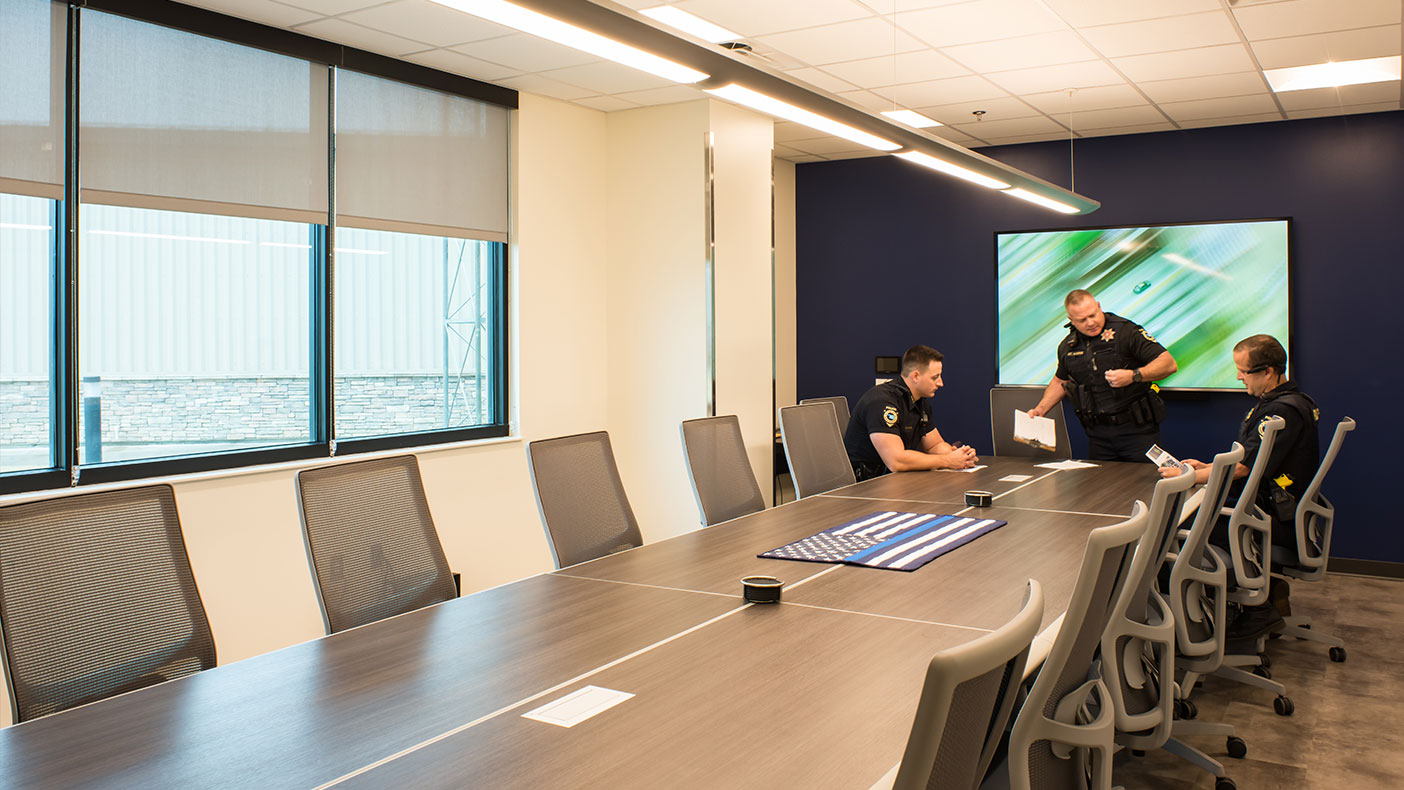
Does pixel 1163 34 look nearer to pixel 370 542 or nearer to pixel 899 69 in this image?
pixel 899 69

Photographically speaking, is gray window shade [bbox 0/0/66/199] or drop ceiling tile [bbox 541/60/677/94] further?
drop ceiling tile [bbox 541/60/677/94]

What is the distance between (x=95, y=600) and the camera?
7.54 feet

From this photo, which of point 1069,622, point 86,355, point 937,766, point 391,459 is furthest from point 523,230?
point 937,766

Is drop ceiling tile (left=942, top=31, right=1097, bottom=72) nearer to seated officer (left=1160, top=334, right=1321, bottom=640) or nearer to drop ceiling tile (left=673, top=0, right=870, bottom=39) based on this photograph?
drop ceiling tile (left=673, top=0, right=870, bottom=39)

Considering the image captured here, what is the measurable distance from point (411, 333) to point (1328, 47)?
5217 millimetres

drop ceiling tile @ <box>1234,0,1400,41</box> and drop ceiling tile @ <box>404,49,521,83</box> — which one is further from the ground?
Answer: drop ceiling tile @ <box>404,49,521,83</box>

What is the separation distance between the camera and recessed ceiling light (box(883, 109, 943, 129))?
671 cm

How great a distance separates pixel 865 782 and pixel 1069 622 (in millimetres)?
514

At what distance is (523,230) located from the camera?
20.3 ft

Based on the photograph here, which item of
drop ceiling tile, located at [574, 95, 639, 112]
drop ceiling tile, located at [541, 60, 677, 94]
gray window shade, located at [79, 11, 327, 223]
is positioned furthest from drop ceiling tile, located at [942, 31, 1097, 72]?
gray window shade, located at [79, 11, 327, 223]

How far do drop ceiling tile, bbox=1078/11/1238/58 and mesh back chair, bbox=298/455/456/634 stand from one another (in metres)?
3.95

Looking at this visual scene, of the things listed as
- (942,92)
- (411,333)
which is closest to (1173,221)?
(942,92)

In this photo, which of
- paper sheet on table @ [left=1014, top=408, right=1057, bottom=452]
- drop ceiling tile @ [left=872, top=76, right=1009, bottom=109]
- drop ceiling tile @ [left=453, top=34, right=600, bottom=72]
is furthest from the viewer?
drop ceiling tile @ [left=872, top=76, right=1009, bottom=109]

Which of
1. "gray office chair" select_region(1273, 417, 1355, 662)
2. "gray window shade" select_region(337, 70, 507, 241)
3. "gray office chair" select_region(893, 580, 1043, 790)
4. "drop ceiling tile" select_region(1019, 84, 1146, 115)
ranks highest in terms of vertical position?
"drop ceiling tile" select_region(1019, 84, 1146, 115)
